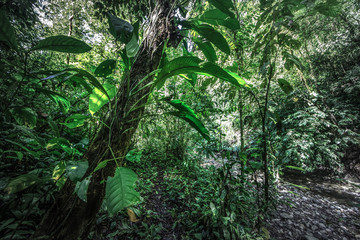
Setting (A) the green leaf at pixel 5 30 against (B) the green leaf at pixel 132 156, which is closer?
(A) the green leaf at pixel 5 30

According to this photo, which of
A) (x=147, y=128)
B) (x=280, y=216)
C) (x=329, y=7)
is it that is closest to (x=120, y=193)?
Answer: (x=147, y=128)

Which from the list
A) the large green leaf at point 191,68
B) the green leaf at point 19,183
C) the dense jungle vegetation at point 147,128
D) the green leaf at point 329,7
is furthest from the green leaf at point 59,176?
the green leaf at point 329,7

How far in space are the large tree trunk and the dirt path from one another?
4.24 ft

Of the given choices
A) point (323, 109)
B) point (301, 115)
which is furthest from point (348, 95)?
point (301, 115)

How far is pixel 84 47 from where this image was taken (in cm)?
48

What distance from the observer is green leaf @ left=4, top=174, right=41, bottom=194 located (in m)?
0.40

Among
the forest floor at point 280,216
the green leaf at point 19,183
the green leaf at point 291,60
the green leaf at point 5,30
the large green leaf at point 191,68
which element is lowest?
the forest floor at point 280,216

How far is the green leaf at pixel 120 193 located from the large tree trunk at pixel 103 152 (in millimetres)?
115

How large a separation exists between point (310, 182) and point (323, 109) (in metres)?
1.73

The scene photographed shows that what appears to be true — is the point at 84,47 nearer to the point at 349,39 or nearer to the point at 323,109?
the point at 323,109

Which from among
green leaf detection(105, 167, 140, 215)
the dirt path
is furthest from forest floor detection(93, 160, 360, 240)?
green leaf detection(105, 167, 140, 215)

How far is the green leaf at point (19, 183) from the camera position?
397 millimetres

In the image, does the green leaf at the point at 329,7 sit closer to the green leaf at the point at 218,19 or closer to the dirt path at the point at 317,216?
the green leaf at the point at 218,19

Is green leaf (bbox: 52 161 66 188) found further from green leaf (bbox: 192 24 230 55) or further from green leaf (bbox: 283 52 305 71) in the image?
green leaf (bbox: 283 52 305 71)
